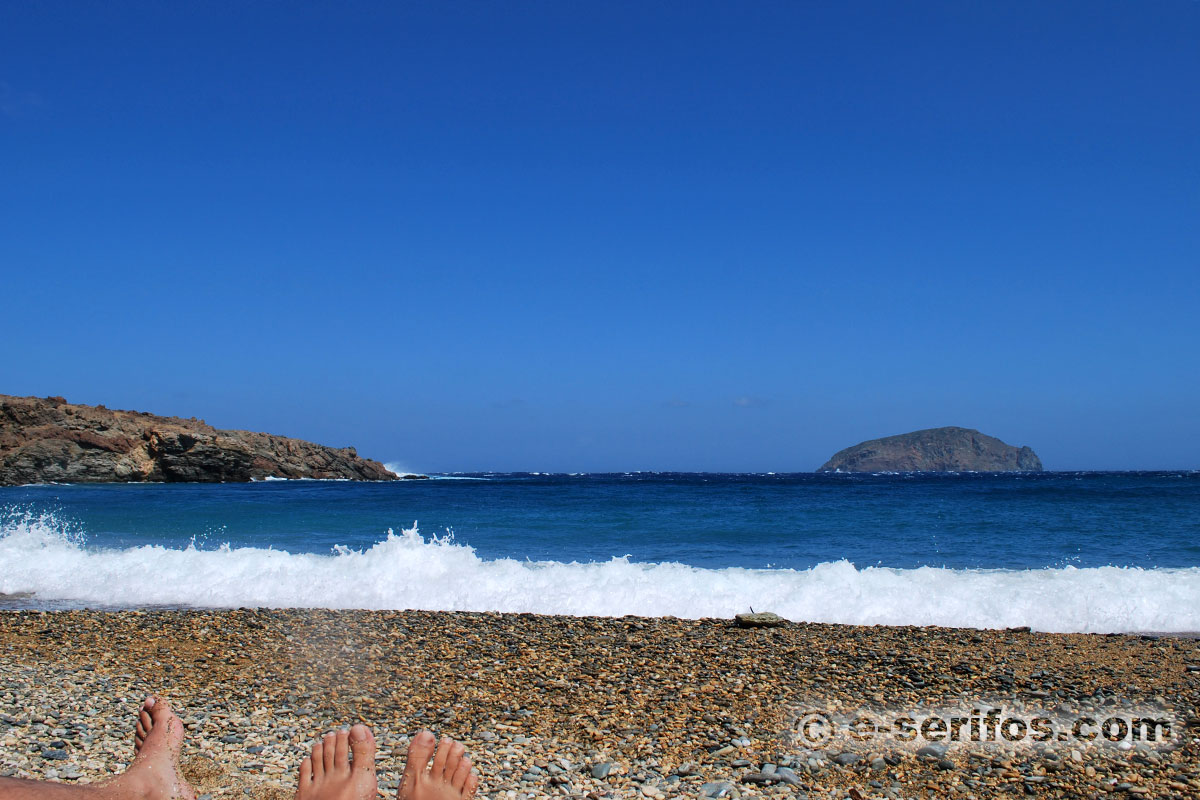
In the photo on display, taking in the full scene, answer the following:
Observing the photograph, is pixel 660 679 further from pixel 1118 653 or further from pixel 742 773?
pixel 1118 653

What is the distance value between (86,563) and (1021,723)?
1394 centimetres

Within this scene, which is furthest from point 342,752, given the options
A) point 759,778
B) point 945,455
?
point 945,455

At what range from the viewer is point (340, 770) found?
3260 mm

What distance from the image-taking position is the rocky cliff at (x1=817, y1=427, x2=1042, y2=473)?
13638 centimetres

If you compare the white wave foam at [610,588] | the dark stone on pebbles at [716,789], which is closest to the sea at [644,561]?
the white wave foam at [610,588]

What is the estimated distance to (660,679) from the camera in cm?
610

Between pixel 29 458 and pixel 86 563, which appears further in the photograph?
pixel 29 458

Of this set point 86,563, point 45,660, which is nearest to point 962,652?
point 45,660

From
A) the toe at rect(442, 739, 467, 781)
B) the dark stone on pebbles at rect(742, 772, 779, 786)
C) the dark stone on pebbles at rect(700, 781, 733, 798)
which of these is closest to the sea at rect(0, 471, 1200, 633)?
the dark stone on pebbles at rect(742, 772, 779, 786)

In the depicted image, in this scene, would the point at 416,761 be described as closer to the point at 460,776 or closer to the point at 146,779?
the point at 460,776

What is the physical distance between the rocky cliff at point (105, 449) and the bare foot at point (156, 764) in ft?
160

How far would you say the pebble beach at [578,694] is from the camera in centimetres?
423

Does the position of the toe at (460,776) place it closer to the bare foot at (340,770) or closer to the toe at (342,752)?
the bare foot at (340,770)

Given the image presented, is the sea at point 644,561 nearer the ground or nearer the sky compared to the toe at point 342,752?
nearer the ground
